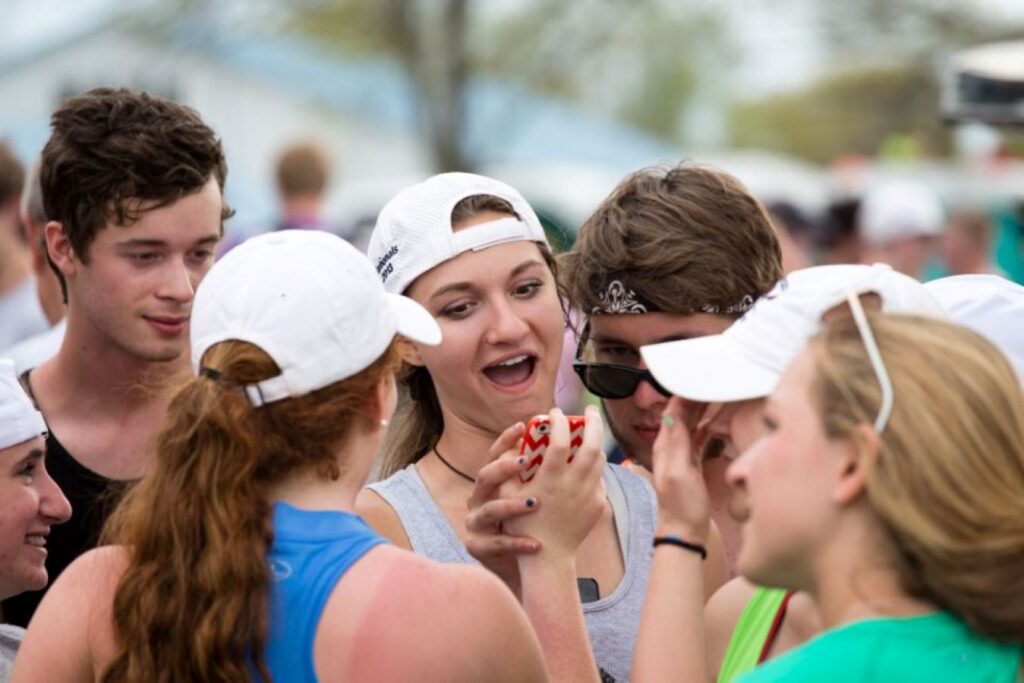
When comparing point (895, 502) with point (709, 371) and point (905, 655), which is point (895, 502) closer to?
point (905, 655)

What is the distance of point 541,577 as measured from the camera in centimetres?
307

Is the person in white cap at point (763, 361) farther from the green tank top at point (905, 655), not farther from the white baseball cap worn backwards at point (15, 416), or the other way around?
the white baseball cap worn backwards at point (15, 416)

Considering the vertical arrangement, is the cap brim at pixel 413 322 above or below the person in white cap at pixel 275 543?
above

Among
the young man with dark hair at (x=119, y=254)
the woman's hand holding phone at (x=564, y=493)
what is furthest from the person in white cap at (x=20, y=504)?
the woman's hand holding phone at (x=564, y=493)

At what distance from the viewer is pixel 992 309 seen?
3531mm

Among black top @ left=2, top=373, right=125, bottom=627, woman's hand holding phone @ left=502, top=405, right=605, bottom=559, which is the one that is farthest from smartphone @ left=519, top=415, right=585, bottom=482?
black top @ left=2, top=373, right=125, bottom=627

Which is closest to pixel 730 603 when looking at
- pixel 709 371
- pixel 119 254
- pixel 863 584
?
pixel 709 371

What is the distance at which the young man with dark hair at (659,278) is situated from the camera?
3740 mm

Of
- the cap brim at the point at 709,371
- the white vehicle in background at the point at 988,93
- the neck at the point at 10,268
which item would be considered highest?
the cap brim at the point at 709,371

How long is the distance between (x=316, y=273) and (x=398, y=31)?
2478 centimetres

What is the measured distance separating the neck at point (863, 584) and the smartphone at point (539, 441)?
0.84 meters

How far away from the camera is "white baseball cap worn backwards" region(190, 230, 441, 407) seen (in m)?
2.64

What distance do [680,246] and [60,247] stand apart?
1.84 meters

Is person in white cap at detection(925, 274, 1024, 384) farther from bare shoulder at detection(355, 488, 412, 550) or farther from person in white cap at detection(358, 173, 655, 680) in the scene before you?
bare shoulder at detection(355, 488, 412, 550)
